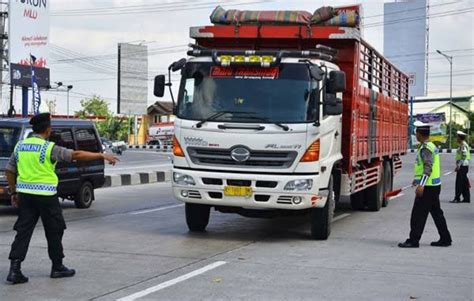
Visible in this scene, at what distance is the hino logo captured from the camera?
10039mm

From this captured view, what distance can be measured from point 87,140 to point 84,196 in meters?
1.17

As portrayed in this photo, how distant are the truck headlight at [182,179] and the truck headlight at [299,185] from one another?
134 centimetres

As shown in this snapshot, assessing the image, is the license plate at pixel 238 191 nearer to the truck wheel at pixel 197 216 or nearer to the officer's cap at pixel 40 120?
the truck wheel at pixel 197 216

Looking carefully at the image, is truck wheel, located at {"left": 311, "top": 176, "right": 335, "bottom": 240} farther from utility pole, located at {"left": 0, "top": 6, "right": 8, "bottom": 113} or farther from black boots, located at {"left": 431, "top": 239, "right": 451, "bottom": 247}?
utility pole, located at {"left": 0, "top": 6, "right": 8, "bottom": 113}

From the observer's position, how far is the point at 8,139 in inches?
540

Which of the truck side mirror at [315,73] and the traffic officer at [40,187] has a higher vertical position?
the truck side mirror at [315,73]

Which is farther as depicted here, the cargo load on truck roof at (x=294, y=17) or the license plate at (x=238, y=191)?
the cargo load on truck roof at (x=294, y=17)

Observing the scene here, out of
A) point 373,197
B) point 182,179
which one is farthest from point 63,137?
point 373,197

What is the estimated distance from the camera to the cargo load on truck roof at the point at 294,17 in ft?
37.4

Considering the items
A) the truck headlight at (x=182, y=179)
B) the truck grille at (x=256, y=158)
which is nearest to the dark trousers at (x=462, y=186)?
the truck grille at (x=256, y=158)

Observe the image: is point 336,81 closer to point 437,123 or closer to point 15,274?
point 15,274

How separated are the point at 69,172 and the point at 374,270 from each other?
25.6 ft

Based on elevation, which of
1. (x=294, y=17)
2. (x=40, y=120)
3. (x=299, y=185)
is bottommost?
(x=299, y=185)

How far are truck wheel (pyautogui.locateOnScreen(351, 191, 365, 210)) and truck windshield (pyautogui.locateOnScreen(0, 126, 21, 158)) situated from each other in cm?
681
